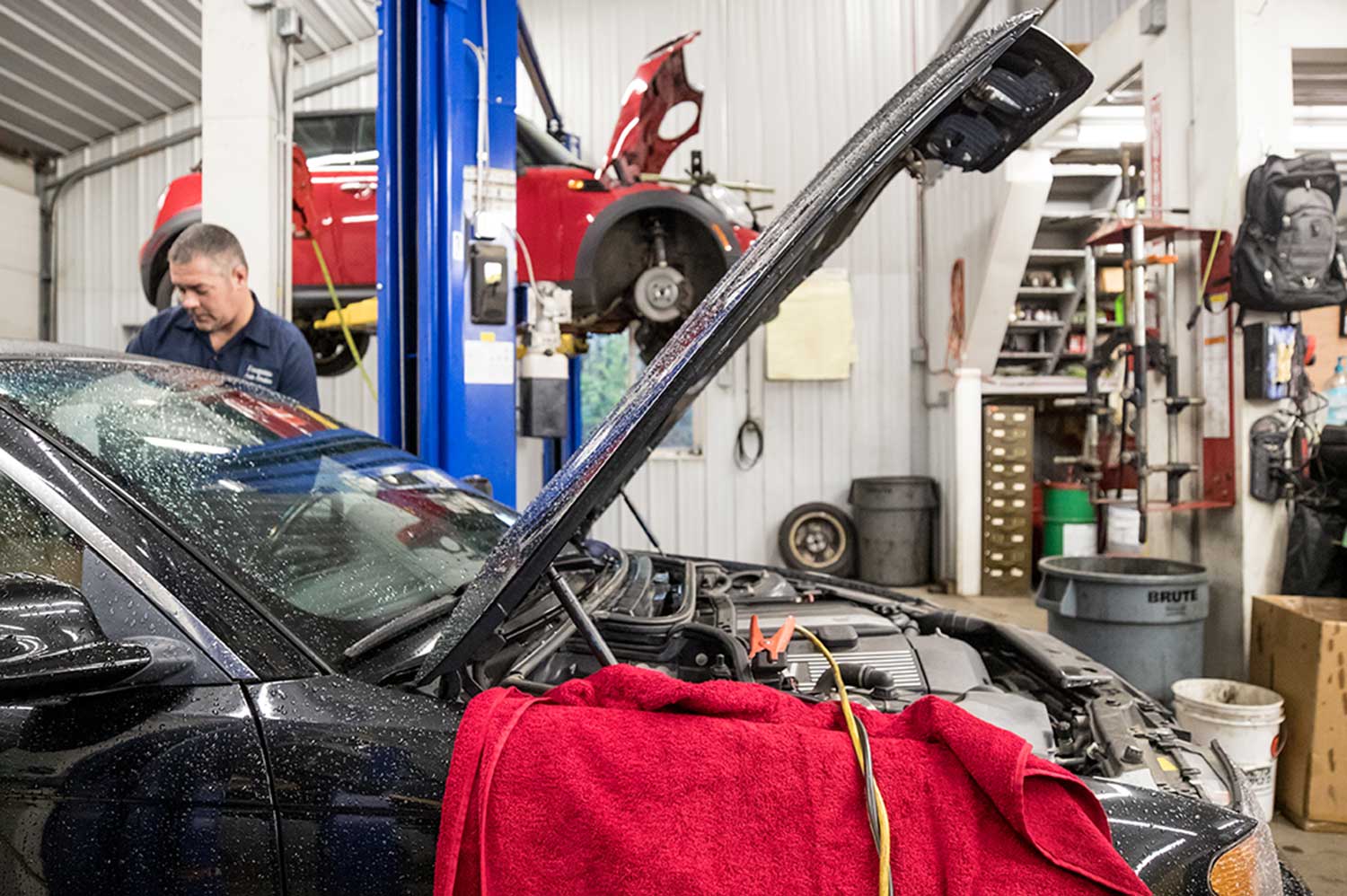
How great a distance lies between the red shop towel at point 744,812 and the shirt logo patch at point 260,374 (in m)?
2.22

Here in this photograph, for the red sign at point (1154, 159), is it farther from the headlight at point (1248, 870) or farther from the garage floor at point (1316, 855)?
the headlight at point (1248, 870)

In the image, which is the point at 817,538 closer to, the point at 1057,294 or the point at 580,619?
the point at 1057,294

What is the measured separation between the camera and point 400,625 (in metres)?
1.20

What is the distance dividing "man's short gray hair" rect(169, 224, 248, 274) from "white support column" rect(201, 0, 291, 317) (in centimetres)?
70

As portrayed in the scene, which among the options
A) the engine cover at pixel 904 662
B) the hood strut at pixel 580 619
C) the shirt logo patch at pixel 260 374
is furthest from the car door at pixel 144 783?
the shirt logo patch at pixel 260 374

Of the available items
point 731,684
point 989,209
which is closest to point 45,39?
point 989,209

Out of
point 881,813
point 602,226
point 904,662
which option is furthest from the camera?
point 602,226

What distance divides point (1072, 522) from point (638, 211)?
439cm

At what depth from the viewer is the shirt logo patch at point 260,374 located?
112 inches

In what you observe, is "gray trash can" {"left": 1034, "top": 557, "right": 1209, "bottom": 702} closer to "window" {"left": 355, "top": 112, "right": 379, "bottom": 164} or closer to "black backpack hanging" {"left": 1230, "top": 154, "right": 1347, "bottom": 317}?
"black backpack hanging" {"left": 1230, "top": 154, "right": 1347, "bottom": 317}

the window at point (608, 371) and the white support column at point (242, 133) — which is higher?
the white support column at point (242, 133)

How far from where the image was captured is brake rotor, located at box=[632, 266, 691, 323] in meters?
4.04

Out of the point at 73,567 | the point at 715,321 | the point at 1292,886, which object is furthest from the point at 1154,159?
the point at 73,567

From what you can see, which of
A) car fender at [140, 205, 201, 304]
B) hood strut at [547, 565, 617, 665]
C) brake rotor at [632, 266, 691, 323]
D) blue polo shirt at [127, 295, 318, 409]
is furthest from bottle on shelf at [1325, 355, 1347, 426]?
car fender at [140, 205, 201, 304]
